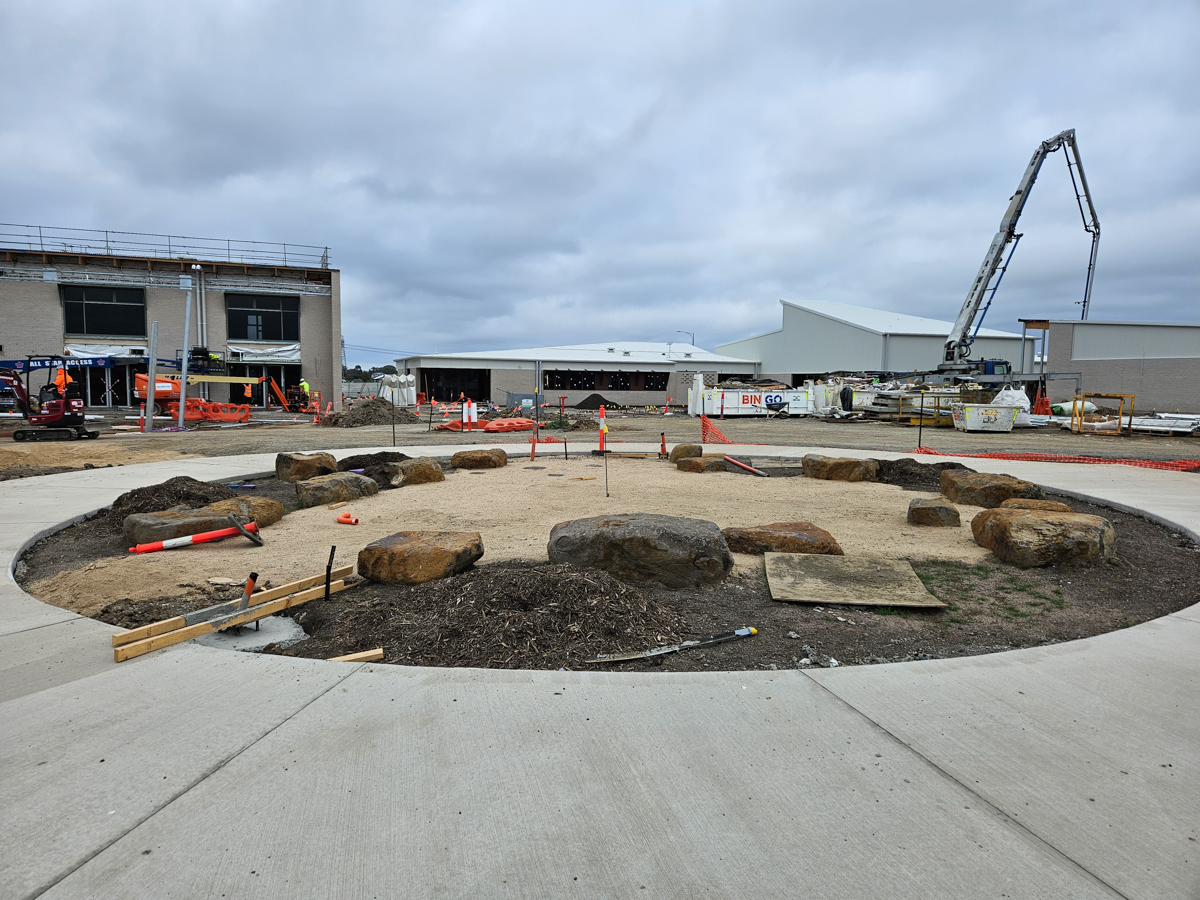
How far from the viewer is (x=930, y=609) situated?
479 centimetres

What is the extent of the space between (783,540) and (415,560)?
3.41 meters

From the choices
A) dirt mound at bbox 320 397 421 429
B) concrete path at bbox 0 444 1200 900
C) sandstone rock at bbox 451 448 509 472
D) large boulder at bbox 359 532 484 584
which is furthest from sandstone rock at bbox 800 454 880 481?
dirt mound at bbox 320 397 421 429

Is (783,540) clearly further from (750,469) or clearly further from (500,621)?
(750,469)

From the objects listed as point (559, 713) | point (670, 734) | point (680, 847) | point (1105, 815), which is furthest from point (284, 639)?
point (1105, 815)

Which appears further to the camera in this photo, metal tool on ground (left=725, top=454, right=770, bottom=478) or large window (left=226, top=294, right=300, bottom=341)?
large window (left=226, top=294, right=300, bottom=341)

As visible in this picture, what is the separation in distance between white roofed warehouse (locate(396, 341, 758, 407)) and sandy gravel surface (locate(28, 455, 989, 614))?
34.4m

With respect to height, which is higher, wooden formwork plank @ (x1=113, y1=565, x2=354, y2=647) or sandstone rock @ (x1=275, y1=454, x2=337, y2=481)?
sandstone rock @ (x1=275, y1=454, x2=337, y2=481)

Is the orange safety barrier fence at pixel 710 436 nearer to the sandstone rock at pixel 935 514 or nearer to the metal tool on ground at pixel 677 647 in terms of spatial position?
the sandstone rock at pixel 935 514

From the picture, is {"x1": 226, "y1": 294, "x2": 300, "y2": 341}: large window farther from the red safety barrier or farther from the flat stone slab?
the flat stone slab

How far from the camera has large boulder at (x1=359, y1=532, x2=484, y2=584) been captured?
525cm

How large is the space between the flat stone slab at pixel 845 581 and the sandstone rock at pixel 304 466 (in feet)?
26.2

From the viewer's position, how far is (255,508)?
7566mm

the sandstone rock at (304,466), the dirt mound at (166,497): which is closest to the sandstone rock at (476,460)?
the sandstone rock at (304,466)

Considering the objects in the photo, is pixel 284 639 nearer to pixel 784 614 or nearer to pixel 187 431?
pixel 784 614
